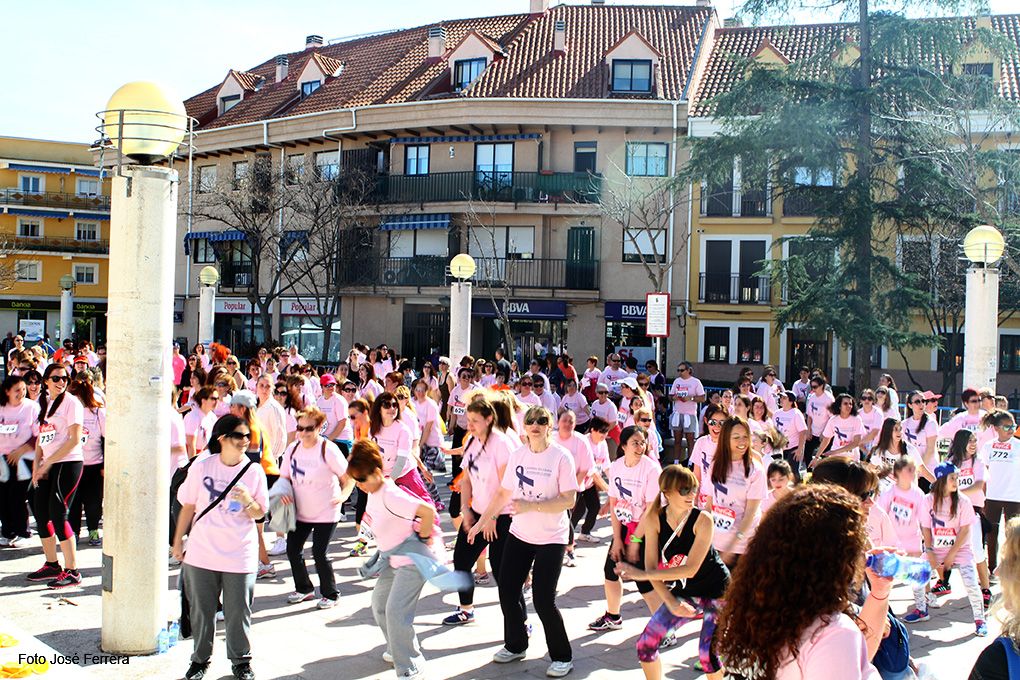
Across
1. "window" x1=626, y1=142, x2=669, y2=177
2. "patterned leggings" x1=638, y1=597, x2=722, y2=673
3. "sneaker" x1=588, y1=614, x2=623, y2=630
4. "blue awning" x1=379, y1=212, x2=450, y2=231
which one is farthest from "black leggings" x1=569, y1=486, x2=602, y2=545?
"blue awning" x1=379, y1=212, x2=450, y2=231

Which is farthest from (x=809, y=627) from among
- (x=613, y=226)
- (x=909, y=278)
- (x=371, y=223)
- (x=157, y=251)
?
(x=371, y=223)

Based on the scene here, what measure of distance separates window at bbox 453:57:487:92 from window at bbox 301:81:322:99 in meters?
6.95

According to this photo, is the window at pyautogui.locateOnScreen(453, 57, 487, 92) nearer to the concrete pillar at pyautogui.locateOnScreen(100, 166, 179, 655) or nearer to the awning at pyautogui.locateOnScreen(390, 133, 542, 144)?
the awning at pyautogui.locateOnScreen(390, 133, 542, 144)

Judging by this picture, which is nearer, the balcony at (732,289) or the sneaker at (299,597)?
the sneaker at (299,597)

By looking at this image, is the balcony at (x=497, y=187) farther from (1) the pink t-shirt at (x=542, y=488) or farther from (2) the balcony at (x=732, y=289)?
(1) the pink t-shirt at (x=542, y=488)

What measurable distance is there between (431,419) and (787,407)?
4.89m

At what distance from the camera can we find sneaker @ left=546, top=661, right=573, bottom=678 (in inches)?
256

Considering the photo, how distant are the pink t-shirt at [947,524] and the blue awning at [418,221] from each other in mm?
26282

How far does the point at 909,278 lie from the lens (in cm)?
2284

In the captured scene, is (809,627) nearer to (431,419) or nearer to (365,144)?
(431,419)

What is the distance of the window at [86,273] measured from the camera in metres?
57.7

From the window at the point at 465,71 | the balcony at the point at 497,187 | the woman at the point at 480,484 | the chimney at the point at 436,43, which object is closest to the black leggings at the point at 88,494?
the woman at the point at 480,484

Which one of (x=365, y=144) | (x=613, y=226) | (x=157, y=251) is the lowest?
(x=157, y=251)

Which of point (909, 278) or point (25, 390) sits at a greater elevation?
point (909, 278)
